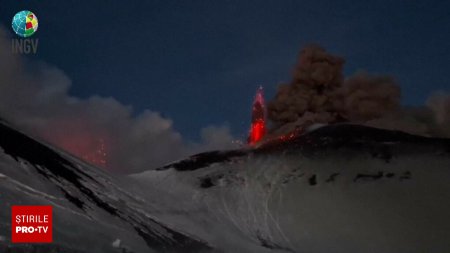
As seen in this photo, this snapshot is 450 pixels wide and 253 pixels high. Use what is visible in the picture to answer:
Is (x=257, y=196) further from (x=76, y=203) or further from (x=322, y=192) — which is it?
(x=76, y=203)

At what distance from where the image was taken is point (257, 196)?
147 ft

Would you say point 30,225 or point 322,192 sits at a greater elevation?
point 322,192

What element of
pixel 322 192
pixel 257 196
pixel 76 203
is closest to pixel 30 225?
pixel 76 203

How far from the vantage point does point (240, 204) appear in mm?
43469

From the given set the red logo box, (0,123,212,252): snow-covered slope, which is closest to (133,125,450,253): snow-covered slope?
(0,123,212,252): snow-covered slope

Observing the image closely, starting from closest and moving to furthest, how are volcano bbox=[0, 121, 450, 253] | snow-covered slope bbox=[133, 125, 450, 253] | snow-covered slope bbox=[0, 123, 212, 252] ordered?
snow-covered slope bbox=[0, 123, 212, 252] → volcano bbox=[0, 121, 450, 253] → snow-covered slope bbox=[133, 125, 450, 253]

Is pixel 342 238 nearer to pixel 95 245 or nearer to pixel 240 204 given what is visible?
pixel 240 204

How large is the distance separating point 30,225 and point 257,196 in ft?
90.5

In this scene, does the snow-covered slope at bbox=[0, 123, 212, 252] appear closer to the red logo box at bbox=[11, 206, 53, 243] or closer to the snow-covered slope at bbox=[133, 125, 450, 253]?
the red logo box at bbox=[11, 206, 53, 243]

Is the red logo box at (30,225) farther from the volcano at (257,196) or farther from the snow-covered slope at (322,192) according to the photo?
the snow-covered slope at (322,192)

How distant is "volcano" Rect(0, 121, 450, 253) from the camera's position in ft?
84.4

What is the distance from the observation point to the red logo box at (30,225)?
19.3 metres

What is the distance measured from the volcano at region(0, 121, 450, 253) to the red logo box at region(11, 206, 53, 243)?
32 cm

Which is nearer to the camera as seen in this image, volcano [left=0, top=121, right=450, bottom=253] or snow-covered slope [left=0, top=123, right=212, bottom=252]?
snow-covered slope [left=0, top=123, right=212, bottom=252]
